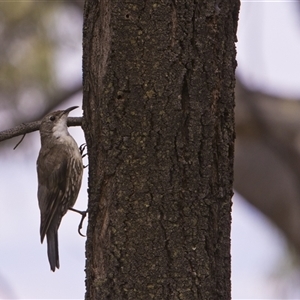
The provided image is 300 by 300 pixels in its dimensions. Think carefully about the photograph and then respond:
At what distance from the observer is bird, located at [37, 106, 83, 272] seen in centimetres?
482

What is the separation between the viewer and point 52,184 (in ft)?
16.1

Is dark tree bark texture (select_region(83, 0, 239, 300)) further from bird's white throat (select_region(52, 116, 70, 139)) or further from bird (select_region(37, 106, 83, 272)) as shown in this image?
bird's white throat (select_region(52, 116, 70, 139))

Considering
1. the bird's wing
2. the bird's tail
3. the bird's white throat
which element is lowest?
the bird's tail

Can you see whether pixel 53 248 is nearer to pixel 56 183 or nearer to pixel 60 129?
pixel 56 183

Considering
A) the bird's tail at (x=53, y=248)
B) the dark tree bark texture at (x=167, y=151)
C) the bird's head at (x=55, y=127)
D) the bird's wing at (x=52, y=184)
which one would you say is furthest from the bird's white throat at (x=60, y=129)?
the dark tree bark texture at (x=167, y=151)

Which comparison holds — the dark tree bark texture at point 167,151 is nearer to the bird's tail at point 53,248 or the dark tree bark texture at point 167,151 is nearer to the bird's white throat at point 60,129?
the bird's tail at point 53,248

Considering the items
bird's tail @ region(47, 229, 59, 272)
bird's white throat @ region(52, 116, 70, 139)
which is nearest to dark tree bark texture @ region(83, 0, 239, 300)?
bird's tail @ region(47, 229, 59, 272)

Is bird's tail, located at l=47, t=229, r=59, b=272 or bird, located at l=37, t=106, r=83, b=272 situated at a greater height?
bird, located at l=37, t=106, r=83, b=272

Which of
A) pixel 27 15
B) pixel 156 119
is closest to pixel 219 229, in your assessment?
pixel 156 119

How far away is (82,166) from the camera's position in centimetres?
489

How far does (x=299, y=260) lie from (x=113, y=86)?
8644mm

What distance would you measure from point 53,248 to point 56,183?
1.42 feet

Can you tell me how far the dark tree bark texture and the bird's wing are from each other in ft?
5.98

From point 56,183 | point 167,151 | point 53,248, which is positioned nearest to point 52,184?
point 56,183
